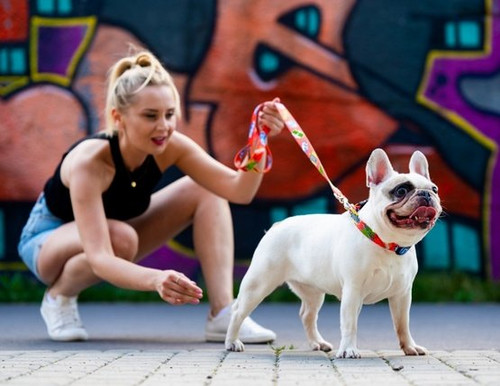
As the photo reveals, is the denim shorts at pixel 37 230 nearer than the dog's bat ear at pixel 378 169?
No

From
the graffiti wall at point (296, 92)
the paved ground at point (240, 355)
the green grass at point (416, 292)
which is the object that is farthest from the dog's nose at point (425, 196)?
the graffiti wall at point (296, 92)

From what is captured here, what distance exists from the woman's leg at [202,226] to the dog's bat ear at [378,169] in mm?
1386

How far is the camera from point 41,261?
16.4 ft

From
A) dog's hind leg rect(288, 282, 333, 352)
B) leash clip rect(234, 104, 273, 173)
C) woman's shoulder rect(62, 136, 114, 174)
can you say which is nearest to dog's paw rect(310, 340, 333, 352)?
dog's hind leg rect(288, 282, 333, 352)

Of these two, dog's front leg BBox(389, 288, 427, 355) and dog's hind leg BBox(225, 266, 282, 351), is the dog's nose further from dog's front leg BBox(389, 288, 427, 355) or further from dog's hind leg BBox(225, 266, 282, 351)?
dog's hind leg BBox(225, 266, 282, 351)

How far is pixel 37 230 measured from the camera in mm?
5156

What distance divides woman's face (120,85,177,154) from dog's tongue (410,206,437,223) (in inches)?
55.1

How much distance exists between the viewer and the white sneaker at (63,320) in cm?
480

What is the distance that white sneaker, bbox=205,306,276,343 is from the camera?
4.57 m

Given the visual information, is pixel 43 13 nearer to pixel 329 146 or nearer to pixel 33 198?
pixel 33 198

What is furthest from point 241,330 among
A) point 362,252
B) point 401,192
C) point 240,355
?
point 401,192

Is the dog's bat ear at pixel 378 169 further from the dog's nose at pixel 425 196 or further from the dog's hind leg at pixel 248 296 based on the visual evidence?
the dog's hind leg at pixel 248 296

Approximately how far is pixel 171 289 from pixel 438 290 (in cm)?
425

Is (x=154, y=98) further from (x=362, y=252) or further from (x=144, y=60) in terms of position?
(x=362, y=252)
